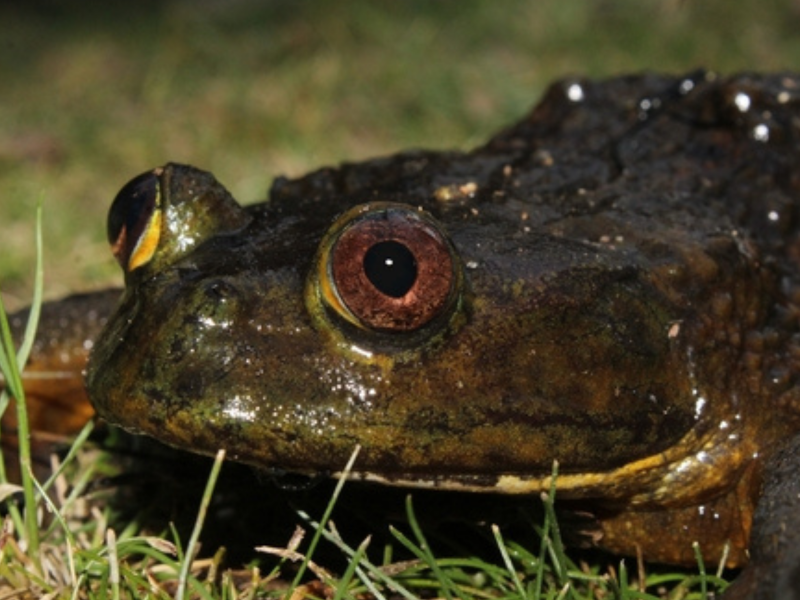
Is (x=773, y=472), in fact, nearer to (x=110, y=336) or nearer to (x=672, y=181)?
(x=672, y=181)

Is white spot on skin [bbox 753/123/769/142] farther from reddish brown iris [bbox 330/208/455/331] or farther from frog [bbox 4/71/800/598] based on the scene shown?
reddish brown iris [bbox 330/208/455/331]

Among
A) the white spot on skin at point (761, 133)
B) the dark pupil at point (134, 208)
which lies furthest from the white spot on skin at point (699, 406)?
the dark pupil at point (134, 208)

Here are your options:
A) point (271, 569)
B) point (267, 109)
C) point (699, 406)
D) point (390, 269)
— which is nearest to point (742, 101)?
point (699, 406)

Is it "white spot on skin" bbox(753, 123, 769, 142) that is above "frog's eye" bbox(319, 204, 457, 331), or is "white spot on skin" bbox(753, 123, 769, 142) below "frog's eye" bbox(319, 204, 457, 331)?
above

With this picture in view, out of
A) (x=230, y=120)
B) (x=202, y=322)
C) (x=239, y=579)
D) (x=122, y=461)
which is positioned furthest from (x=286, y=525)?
(x=230, y=120)

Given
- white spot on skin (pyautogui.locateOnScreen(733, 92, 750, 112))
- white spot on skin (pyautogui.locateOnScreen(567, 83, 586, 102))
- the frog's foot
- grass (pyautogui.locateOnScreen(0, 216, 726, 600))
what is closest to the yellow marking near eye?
grass (pyautogui.locateOnScreen(0, 216, 726, 600))

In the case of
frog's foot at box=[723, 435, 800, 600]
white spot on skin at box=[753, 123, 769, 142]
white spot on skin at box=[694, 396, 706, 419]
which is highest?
white spot on skin at box=[753, 123, 769, 142]

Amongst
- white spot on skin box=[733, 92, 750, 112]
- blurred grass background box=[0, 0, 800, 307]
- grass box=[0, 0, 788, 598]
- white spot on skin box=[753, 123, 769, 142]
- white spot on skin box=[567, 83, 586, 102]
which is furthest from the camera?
blurred grass background box=[0, 0, 800, 307]
